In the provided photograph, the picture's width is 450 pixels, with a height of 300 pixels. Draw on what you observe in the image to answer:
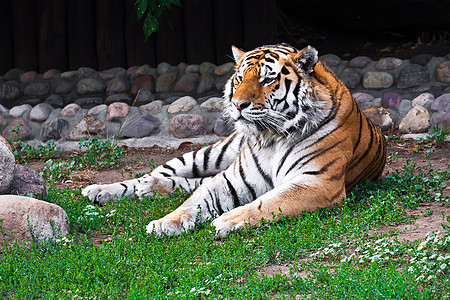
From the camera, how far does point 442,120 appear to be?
732 cm


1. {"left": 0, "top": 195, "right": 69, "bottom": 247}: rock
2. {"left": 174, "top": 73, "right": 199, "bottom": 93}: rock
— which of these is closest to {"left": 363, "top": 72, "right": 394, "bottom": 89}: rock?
{"left": 174, "top": 73, "right": 199, "bottom": 93}: rock

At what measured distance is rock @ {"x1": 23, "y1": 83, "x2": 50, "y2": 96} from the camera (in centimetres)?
936

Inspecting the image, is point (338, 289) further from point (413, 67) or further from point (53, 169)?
point (413, 67)

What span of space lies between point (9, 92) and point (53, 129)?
153cm

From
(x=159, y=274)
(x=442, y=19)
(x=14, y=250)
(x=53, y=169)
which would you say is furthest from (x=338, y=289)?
(x=442, y=19)

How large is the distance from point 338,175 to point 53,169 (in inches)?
132

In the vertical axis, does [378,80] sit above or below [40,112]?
above

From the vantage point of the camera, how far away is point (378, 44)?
1120cm

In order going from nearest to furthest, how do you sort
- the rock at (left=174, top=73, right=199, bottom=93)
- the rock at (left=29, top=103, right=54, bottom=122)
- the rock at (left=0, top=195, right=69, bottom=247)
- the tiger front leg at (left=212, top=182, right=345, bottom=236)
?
the rock at (left=0, top=195, right=69, bottom=247) < the tiger front leg at (left=212, top=182, right=345, bottom=236) < the rock at (left=29, top=103, right=54, bottom=122) < the rock at (left=174, top=73, right=199, bottom=93)

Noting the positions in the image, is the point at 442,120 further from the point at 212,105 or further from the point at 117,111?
the point at 117,111

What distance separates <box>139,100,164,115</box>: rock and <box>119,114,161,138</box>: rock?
0.20 m

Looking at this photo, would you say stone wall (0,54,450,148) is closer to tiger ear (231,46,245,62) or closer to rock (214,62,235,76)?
rock (214,62,235,76)

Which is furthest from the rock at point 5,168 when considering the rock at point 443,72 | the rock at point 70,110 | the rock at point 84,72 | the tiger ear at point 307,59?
the rock at point 443,72

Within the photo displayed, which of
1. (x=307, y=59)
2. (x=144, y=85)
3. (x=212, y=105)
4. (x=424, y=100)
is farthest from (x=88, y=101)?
(x=307, y=59)
